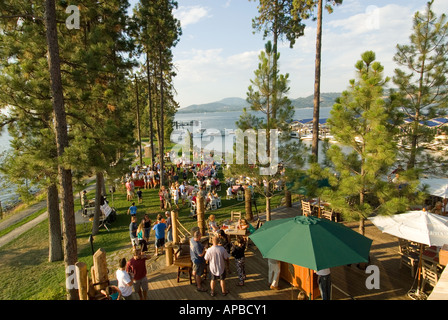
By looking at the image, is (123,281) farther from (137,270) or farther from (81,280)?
(81,280)

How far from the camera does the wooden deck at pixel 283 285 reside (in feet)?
19.5

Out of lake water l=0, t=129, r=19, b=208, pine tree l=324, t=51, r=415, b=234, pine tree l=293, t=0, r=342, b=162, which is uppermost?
pine tree l=293, t=0, r=342, b=162

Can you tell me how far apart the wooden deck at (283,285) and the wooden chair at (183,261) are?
263 millimetres

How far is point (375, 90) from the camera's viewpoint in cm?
654

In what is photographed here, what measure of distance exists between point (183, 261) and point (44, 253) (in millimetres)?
8041

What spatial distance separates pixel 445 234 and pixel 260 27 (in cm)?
1472

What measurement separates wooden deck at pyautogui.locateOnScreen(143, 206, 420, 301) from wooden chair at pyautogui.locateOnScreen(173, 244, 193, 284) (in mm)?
263

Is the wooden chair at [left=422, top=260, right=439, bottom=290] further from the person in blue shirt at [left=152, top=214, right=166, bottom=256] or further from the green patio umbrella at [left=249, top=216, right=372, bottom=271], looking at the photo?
the person in blue shirt at [left=152, top=214, right=166, bottom=256]

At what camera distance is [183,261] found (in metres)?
6.72

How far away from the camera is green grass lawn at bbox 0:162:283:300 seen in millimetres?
8000

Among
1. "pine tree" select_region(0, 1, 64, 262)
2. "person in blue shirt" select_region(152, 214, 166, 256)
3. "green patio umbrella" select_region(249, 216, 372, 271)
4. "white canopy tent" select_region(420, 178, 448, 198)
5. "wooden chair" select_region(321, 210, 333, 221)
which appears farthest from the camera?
"wooden chair" select_region(321, 210, 333, 221)

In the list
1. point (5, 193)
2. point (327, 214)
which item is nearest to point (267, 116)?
point (327, 214)

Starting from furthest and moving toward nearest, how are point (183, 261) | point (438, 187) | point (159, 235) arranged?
point (438, 187) < point (159, 235) < point (183, 261)

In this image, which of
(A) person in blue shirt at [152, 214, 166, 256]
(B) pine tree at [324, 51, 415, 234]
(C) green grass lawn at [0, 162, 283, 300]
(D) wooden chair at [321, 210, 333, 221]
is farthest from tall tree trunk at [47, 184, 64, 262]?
(D) wooden chair at [321, 210, 333, 221]
